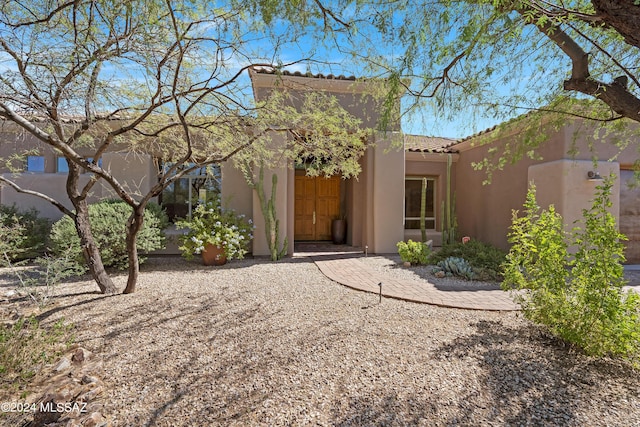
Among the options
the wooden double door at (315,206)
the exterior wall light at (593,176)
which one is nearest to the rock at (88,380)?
the wooden double door at (315,206)

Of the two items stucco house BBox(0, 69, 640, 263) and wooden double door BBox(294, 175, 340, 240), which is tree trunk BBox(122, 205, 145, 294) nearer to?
stucco house BBox(0, 69, 640, 263)

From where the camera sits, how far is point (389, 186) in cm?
1034

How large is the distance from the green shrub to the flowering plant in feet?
2.38

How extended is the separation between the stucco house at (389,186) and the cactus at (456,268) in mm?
2797

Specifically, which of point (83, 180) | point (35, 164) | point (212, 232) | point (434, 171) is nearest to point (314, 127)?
point (212, 232)

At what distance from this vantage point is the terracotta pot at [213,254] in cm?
848

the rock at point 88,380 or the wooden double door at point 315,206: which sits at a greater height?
the wooden double door at point 315,206

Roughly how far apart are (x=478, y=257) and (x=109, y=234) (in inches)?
344

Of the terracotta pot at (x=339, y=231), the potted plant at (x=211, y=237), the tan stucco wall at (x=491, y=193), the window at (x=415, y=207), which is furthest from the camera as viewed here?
the terracotta pot at (x=339, y=231)

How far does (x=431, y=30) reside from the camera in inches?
172

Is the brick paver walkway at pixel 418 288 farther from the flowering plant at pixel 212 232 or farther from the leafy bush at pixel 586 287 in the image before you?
the flowering plant at pixel 212 232

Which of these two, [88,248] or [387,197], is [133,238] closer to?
[88,248]

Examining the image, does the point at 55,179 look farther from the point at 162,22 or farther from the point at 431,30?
the point at 431,30

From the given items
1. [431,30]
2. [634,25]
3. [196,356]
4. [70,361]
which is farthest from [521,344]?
[70,361]
